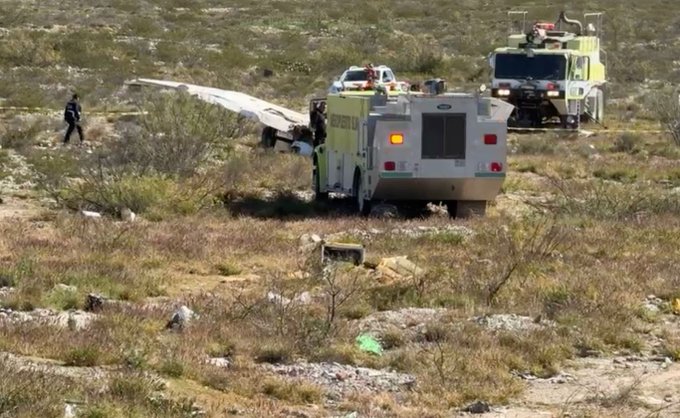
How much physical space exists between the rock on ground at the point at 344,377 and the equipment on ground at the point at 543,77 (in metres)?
28.7

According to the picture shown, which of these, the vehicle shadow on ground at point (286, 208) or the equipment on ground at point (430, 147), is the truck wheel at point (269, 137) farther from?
the equipment on ground at point (430, 147)

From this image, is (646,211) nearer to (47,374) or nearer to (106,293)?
(106,293)

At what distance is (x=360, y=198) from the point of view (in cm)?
2212

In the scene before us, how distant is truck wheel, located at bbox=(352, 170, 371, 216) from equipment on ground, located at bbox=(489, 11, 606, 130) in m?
17.7

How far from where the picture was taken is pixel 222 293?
48.2 feet

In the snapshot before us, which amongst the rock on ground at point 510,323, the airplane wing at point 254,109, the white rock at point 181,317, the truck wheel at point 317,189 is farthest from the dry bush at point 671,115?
the white rock at point 181,317

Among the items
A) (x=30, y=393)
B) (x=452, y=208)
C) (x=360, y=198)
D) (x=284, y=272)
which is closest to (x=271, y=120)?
(x=360, y=198)

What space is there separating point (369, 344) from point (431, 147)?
30.4ft

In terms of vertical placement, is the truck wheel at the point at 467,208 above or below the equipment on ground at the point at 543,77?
above

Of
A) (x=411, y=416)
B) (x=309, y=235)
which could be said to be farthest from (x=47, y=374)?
(x=309, y=235)

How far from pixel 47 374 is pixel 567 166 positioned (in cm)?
2156

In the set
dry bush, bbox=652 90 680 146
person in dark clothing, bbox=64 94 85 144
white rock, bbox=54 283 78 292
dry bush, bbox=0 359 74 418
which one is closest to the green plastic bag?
white rock, bbox=54 283 78 292

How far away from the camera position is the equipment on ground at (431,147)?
21.0 metres

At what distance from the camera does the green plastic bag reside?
12039 mm
